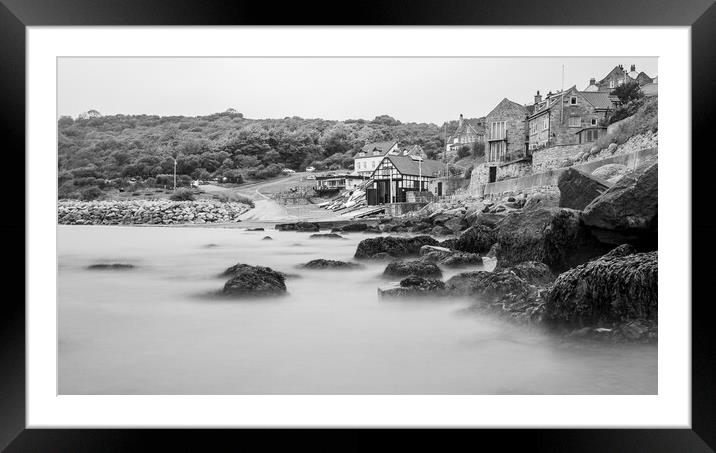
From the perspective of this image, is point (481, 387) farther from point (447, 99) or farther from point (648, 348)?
point (447, 99)

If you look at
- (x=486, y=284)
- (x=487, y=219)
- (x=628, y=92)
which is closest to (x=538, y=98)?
(x=628, y=92)

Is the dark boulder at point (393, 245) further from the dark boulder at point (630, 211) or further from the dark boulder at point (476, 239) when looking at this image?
the dark boulder at point (630, 211)

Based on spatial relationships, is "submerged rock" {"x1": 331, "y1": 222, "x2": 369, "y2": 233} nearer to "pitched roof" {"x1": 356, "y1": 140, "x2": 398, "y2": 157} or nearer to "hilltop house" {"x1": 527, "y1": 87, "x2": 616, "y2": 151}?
"pitched roof" {"x1": 356, "y1": 140, "x2": 398, "y2": 157}

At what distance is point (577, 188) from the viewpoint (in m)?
4.02

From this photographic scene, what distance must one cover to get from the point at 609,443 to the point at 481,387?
866 millimetres

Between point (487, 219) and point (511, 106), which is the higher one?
point (511, 106)

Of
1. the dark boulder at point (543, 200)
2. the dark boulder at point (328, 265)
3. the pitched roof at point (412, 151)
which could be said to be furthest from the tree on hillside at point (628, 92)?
the dark boulder at point (328, 265)

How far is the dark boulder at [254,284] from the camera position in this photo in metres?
3.94

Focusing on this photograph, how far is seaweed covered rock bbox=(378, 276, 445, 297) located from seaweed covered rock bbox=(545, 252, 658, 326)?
0.79 m

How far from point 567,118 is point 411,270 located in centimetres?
161

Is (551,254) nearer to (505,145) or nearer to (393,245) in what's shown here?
(505,145)

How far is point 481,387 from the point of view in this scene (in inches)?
145
